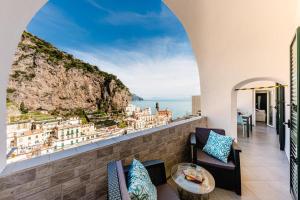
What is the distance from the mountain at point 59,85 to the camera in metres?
2.31

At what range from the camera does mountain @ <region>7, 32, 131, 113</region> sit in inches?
90.9

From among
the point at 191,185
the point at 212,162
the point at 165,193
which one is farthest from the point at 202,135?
the point at 165,193

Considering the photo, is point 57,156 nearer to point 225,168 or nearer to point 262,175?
point 225,168

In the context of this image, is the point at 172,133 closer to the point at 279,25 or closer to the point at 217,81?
the point at 217,81

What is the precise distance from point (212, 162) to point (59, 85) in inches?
122

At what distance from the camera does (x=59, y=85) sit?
118 inches

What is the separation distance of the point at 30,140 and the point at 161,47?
7.83m

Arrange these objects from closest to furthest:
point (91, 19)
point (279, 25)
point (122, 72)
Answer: point (279, 25), point (91, 19), point (122, 72)

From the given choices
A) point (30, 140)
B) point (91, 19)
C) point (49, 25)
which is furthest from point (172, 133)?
point (91, 19)

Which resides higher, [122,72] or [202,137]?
[122,72]

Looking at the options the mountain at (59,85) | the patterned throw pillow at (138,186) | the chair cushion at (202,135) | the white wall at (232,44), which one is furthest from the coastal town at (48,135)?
the white wall at (232,44)

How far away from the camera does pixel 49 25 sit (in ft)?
13.1

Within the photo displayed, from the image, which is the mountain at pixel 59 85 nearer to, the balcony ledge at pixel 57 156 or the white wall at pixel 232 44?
the balcony ledge at pixel 57 156

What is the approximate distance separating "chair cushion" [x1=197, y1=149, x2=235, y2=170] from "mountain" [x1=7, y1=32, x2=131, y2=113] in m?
2.02
